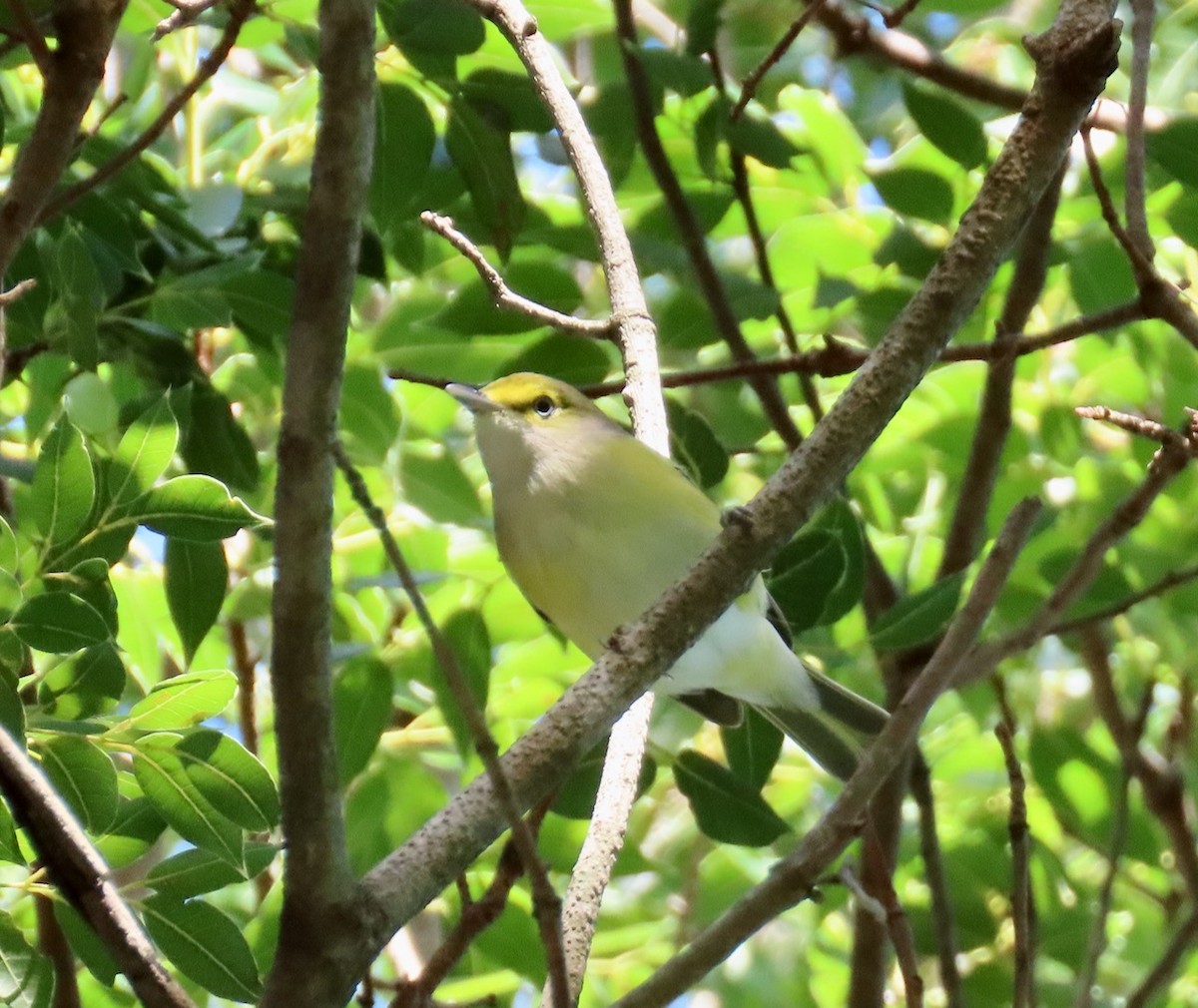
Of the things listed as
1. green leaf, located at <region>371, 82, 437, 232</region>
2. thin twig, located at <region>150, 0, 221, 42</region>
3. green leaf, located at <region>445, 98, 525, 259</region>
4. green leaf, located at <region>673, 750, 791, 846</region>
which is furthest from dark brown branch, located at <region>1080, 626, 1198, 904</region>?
thin twig, located at <region>150, 0, 221, 42</region>

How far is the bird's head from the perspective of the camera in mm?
2994

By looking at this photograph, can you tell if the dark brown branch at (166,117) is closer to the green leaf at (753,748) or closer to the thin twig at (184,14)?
the thin twig at (184,14)

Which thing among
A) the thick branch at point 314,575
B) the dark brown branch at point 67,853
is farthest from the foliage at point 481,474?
the thick branch at point 314,575

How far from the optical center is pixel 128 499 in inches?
66.5

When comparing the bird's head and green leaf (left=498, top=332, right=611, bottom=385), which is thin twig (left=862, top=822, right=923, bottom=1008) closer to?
green leaf (left=498, top=332, right=611, bottom=385)

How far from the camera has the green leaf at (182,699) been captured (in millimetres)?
1635

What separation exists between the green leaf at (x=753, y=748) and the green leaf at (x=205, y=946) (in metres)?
1.03

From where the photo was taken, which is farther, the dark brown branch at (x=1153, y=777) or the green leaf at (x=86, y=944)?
the dark brown branch at (x=1153, y=777)

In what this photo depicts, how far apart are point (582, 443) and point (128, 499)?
1463 millimetres

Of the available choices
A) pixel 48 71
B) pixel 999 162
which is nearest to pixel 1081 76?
pixel 999 162

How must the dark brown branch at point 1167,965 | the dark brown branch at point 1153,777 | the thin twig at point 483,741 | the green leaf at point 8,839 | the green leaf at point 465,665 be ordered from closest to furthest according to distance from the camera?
the thin twig at point 483,741 < the green leaf at point 8,839 < the dark brown branch at point 1167,965 < the green leaf at point 465,665 < the dark brown branch at point 1153,777

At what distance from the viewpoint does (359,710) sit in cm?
233

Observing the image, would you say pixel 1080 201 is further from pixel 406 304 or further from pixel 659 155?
pixel 406 304

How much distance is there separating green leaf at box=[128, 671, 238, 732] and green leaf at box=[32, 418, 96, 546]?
0.71 feet
